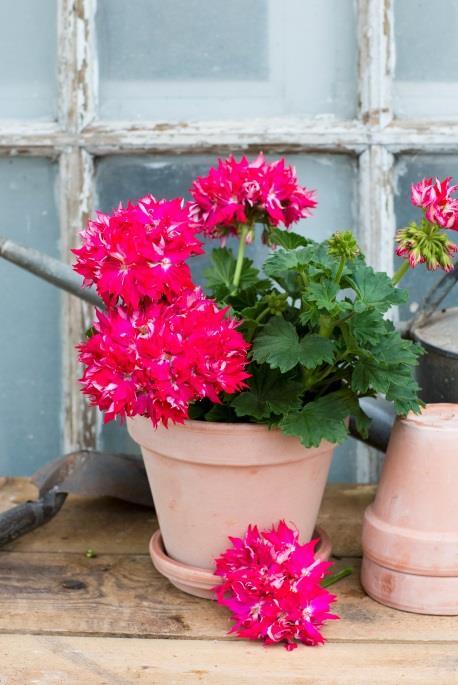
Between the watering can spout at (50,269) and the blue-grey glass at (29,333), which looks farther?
the blue-grey glass at (29,333)

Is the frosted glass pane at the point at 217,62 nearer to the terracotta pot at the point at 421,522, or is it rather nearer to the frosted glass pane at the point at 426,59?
the frosted glass pane at the point at 426,59

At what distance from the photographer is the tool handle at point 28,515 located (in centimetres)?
117

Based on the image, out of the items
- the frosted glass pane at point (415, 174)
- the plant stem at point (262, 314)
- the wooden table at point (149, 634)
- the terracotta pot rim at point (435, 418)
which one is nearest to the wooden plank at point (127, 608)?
the wooden table at point (149, 634)

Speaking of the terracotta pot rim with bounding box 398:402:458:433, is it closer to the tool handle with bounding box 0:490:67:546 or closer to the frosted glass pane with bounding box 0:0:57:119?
the tool handle with bounding box 0:490:67:546

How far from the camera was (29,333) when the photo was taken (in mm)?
1518

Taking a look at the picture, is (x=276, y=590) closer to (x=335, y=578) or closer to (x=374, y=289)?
(x=335, y=578)

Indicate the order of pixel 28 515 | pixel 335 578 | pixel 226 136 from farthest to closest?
1. pixel 226 136
2. pixel 28 515
3. pixel 335 578

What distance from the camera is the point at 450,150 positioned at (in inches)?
56.9

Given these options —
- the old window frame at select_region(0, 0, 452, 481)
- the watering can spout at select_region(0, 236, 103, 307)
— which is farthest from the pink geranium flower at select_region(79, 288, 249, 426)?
the old window frame at select_region(0, 0, 452, 481)

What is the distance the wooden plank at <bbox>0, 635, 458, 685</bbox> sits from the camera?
2.86 ft

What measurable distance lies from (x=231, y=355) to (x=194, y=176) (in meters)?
0.64

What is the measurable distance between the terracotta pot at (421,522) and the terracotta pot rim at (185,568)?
0.09 metres

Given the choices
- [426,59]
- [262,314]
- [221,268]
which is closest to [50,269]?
[221,268]

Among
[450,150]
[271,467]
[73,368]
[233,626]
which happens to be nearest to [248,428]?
[271,467]
